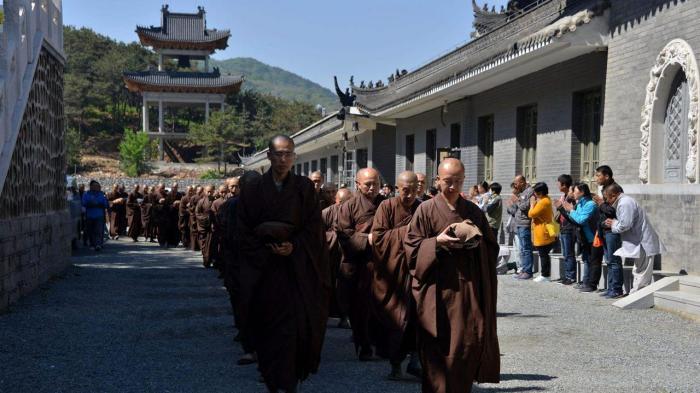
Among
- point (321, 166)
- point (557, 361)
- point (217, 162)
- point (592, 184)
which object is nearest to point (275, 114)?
point (217, 162)

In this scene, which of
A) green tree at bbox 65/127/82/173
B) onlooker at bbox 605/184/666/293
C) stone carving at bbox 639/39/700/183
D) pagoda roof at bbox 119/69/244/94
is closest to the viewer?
onlooker at bbox 605/184/666/293

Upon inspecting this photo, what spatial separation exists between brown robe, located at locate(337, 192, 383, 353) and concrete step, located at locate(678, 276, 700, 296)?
14.1 ft

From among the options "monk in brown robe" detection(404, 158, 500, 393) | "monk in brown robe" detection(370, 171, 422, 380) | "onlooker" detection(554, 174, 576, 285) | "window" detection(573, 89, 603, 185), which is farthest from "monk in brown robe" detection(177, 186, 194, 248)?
"monk in brown robe" detection(404, 158, 500, 393)

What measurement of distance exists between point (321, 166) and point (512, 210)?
82.1ft

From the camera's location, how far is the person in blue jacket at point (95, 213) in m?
19.6

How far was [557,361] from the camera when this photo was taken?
23.6 ft

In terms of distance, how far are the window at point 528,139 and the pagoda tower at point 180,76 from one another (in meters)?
Answer: 47.3

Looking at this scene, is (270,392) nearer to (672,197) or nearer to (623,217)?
(623,217)

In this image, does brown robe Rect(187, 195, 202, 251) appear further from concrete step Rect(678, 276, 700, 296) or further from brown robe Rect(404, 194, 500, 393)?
brown robe Rect(404, 194, 500, 393)

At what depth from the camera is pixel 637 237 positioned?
10.4m

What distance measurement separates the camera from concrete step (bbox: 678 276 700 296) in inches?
387

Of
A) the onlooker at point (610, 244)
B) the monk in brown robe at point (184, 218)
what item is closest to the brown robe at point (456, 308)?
the onlooker at point (610, 244)

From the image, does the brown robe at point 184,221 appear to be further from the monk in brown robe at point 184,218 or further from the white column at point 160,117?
the white column at point 160,117

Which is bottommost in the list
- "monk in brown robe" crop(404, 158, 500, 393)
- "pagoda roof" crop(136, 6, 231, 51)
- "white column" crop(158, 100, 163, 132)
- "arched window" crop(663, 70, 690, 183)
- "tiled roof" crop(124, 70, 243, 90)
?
"monk in brown robe" crop(404, 158, 500, 393)
